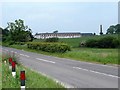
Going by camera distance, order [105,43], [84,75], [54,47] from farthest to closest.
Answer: [105,43] → [54,47] → [84,75]

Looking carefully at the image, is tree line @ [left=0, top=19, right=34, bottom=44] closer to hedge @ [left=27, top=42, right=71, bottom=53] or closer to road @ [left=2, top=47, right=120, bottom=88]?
hedge @ [left=27, top=42, right=71, bottom=53]

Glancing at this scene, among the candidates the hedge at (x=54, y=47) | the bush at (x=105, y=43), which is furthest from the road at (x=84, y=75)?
the bush at (x=105, y=43)

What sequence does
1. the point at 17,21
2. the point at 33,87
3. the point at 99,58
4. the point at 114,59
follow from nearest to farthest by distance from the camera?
the point at 33,87 < the point at 114,59 < the point at 99,58 < the point at 17,21

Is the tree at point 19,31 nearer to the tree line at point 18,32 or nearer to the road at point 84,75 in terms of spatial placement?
the tree line at point 18,32

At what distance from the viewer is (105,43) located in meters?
53.9

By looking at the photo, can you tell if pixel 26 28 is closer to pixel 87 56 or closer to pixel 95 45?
pixel 95 45

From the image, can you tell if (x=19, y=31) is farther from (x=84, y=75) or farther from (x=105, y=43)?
(x=84, y=75)

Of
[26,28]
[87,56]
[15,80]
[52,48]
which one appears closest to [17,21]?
[26,28]

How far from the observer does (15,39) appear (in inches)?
3378

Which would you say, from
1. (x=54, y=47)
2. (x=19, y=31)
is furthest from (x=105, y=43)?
(x=19, y=31)

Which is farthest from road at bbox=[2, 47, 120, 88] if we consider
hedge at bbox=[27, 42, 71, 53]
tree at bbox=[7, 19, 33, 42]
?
tree at bbox=[7, 19, 33, 42]

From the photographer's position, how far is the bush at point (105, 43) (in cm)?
5153

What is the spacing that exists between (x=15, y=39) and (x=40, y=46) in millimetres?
36938

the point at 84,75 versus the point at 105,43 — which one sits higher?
the point at 84,75
